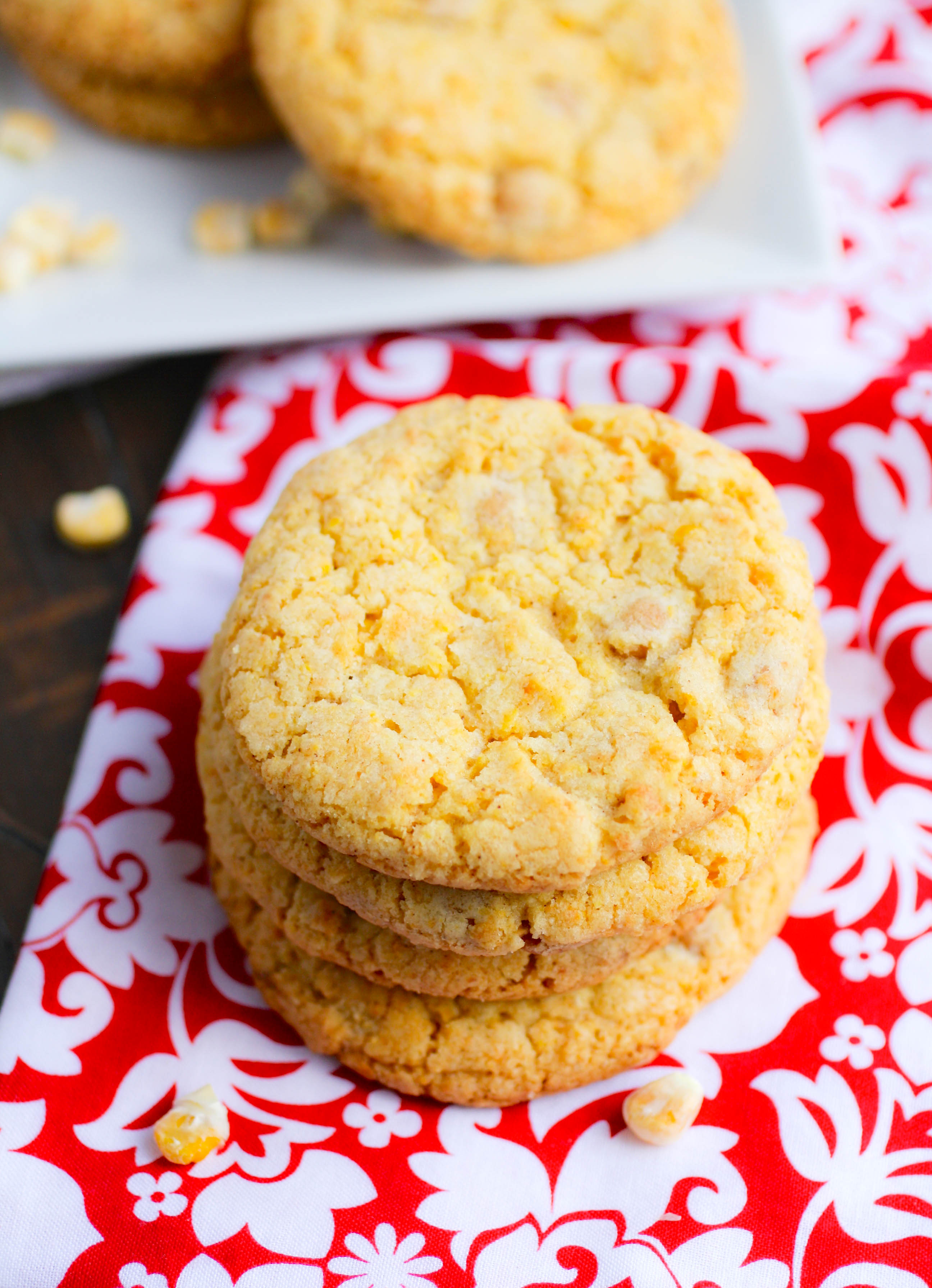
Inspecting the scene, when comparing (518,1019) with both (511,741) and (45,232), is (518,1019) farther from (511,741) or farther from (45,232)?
(45,232)

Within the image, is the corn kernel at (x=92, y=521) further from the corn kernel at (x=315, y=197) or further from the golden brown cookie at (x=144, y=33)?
the golden brown cookie at (x=144, y=33)

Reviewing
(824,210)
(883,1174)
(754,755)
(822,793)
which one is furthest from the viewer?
(824,210)

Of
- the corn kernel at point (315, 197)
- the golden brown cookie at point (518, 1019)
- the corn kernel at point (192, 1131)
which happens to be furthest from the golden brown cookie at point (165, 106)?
the corn kernel at point (192, 1131)

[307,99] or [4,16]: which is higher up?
[4,16]

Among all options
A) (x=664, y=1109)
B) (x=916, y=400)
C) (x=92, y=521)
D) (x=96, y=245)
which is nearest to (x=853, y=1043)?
(x=664, y=1109)

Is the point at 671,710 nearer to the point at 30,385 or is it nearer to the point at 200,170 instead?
the point at 30,385

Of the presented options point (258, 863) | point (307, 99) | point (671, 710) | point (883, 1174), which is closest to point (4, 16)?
point (307, 99)

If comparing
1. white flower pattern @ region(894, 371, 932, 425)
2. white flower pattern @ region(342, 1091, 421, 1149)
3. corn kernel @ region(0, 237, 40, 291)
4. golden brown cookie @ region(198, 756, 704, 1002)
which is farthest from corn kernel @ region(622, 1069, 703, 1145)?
corn kernel @ region(0, 237, 40, 291)
